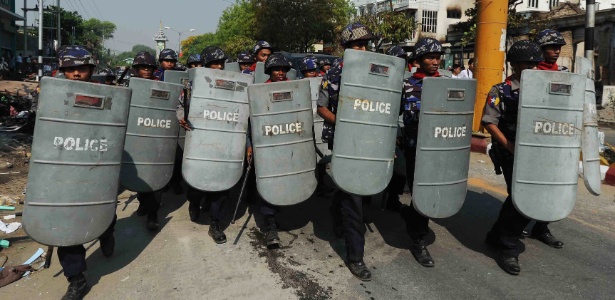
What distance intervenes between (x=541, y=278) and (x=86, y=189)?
323cm

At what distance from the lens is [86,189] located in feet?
9.55

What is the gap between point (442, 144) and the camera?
10.9 feet

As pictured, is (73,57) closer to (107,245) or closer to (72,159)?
(72,159)

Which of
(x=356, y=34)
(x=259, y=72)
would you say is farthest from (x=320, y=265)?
(x=259, y=72)

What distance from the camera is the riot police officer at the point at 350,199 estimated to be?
3336 millimetres

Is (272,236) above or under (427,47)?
under

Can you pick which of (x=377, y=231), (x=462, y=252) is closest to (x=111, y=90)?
(x=377, y=231)

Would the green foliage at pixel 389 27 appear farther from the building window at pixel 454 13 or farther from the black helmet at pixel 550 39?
the building window at pixel 454 13

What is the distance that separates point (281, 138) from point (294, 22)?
21.5 metres

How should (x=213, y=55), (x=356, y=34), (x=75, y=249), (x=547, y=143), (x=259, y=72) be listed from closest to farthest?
1. (x=75, y=249)
2. (x=547, y=143)
3. (x=356, y=34)
4. (x=213, y=55)
5. (x=259, y=72)

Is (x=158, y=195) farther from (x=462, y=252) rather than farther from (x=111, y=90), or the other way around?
(x=462, y=252)

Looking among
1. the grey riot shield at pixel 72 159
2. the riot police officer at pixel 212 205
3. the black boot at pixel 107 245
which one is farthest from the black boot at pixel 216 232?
the grey riot shield at pixel 72 159

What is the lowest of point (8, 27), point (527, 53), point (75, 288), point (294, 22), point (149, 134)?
point (75, 288)

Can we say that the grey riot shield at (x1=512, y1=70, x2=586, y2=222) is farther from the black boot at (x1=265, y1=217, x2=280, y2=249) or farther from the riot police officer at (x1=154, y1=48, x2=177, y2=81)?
the riot police officer at (x1=154, y1=48, x2=177, y2=81)
